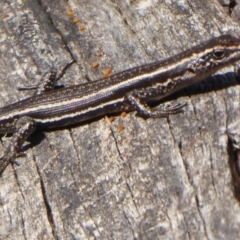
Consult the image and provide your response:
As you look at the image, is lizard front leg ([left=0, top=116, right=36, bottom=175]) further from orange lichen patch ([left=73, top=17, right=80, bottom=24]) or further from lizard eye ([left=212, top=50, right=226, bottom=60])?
lizard eye ([left=212, top=50, right=226, bottom=60])

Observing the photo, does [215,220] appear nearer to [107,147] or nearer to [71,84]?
[107,147]

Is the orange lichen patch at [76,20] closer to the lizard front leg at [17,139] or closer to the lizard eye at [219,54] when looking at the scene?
the lizard front leg at [17,139]

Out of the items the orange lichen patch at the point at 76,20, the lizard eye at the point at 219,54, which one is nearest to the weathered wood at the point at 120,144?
the orange lichen patch at the point at 76,20

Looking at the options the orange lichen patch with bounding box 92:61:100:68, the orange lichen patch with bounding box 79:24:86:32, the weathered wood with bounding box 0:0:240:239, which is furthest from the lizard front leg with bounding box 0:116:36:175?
the orange lichen patch with bounding box 79:24:86:32

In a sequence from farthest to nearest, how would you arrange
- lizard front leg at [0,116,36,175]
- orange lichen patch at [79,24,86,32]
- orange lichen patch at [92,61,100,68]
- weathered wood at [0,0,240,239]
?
orange lichen patch at [79,24,86,32] < orange lichen patch at [92,61,100,68] < lizard front leg at [0,116,36,175] < weathered wood at [0,0,240,239]

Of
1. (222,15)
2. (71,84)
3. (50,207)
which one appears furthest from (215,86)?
(50,207)

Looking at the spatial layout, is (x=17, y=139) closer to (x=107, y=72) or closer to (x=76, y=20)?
(x=107, y=72)

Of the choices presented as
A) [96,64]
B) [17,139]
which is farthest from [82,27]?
[17,139]
